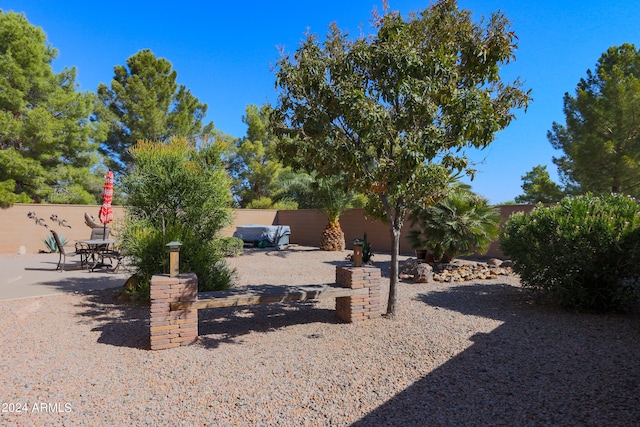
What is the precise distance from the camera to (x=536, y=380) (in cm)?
328

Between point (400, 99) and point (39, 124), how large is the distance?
18.0m

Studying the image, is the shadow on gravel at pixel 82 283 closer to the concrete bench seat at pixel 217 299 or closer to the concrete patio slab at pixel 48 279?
the concrete patio slab at pixel 48 279

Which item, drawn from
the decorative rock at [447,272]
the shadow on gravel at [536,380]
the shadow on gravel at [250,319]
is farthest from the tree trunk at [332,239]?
the shadow on gravel at [536,380]

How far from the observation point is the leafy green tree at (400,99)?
4.26m

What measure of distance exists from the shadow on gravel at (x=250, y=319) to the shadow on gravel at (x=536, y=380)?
208 cm

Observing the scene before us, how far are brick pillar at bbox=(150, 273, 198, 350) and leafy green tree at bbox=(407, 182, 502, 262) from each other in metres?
6.38

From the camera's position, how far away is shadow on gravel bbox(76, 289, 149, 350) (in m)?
4.38

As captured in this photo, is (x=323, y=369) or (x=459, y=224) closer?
(x=323, y=369)

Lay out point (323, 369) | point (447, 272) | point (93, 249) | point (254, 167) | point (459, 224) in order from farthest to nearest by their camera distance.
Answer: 1. point (254, 167)
2. point (93, 249)
3. point (459, 224)
4. point (447, 272)
5. point (323, 369)

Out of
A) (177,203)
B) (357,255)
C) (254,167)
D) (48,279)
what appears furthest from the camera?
(254,167)

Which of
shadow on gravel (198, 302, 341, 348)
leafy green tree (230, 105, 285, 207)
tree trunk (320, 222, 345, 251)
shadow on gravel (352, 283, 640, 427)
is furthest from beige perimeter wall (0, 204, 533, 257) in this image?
leafy green tree (230, 105, 285, 207)

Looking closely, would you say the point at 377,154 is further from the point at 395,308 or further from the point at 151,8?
the point at 151,8

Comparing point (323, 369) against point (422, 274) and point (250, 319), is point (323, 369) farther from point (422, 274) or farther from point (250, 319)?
point (422, 274)

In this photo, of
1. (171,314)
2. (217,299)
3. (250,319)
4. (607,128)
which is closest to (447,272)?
(250,319)
